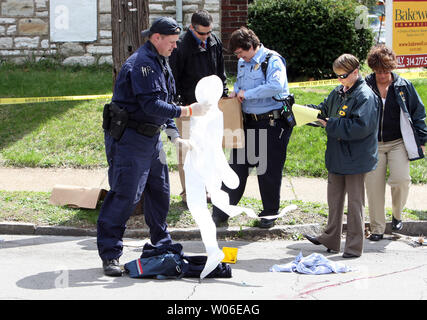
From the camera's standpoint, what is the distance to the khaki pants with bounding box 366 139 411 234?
700cm

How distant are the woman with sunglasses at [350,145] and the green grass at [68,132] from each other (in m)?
2.71

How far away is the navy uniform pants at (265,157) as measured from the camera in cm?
699

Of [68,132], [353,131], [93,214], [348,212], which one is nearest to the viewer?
[353,131]

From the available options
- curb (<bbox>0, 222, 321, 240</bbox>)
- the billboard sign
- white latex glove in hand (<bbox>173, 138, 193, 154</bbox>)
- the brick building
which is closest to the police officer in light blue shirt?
curb (<bbox>0, 222, 321, 240</bbox>)

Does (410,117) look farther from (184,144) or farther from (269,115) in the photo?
(184,144)

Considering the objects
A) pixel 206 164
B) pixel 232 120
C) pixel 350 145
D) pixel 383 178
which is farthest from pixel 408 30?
pixel 206 164

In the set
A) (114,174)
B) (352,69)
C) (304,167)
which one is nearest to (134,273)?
(114,174)

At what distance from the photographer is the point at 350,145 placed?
6.19 m

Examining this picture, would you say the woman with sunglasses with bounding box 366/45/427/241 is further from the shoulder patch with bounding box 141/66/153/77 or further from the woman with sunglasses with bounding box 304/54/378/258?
the shoulder patch with bounding box 141/66/153/77

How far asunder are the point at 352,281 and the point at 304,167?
373 centimetres

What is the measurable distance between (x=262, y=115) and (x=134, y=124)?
179 centimetres

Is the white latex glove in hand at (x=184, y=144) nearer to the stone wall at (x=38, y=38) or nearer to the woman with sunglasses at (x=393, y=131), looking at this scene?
the woman with sunglasses at (x=393, y=131)

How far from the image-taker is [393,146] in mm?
7000

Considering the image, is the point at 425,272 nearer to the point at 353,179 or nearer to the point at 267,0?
the point at 353,179
